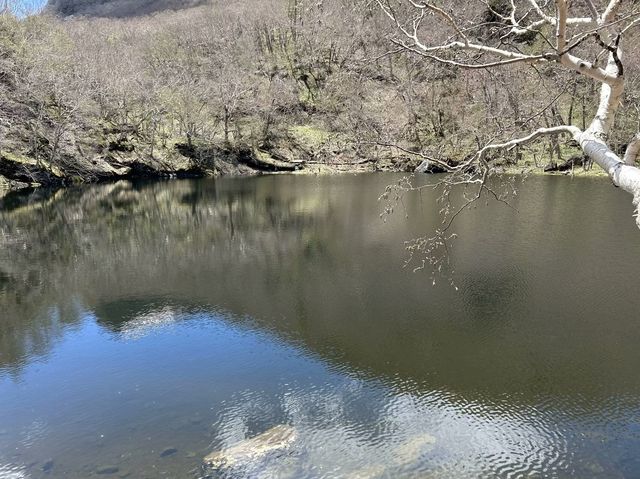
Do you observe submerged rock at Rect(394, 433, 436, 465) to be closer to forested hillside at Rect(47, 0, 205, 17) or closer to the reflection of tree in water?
the reflection of tree in water

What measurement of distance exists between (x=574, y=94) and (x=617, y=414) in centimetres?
4106

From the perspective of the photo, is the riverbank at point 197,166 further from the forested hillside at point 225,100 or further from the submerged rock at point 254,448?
the submerged rock at point 254,448

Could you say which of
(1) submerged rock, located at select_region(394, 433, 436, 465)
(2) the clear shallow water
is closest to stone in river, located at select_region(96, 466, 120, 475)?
(2) the clear shallow water

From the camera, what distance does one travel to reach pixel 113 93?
2012 inches

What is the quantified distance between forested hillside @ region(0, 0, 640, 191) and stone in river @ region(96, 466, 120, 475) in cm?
3373

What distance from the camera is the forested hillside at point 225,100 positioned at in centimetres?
4297

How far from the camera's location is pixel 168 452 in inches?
297

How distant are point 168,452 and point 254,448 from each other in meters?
1.31

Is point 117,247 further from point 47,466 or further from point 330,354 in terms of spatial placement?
point 47,466

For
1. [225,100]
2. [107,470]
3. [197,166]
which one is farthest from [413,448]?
[225,100]

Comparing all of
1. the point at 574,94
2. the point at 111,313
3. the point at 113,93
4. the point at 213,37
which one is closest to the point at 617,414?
the point at 111,313

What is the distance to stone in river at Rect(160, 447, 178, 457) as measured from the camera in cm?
749

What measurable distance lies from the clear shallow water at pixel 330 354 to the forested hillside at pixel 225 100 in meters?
23.2

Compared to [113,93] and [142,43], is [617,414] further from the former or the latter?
[142,43]
